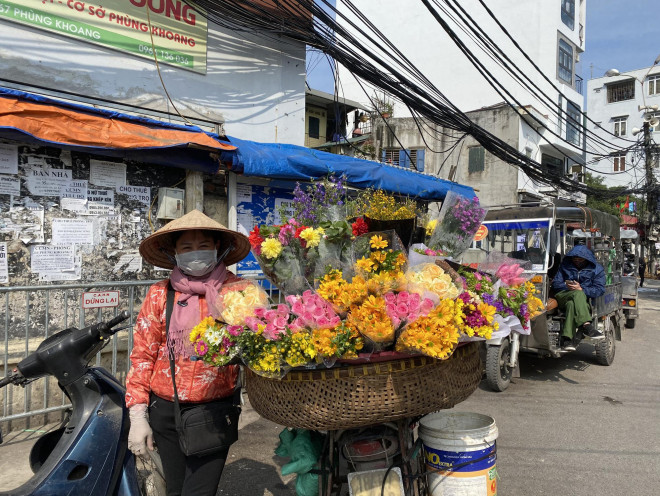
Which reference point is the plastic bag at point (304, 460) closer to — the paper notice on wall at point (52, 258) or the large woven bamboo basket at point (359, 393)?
the large woven bamboo basket at point (359, 393)

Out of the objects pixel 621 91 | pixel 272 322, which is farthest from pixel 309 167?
pixel 621 91

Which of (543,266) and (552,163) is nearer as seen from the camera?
(543,266)

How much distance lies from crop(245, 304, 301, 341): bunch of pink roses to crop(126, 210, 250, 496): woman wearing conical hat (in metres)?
0.36

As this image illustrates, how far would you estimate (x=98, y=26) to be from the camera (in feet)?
17.3

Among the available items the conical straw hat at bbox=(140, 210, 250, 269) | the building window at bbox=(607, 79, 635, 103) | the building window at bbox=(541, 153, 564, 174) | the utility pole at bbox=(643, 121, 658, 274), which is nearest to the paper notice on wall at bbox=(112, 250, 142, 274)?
the conical straw hat at bbox=(140, 210, 250, 269)

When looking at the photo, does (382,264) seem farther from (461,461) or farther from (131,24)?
(131,24)

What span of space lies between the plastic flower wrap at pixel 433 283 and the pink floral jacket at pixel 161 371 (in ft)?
3.40

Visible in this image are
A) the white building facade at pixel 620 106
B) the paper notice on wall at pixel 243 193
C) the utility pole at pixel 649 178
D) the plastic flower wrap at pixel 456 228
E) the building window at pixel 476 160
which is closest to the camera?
the plastic flower wrap at pixel 456 228

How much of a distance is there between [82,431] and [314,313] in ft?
4.44

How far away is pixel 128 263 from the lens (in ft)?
17.2

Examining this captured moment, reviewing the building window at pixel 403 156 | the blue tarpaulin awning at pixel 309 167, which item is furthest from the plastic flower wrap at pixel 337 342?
the building window at pixel 403 156

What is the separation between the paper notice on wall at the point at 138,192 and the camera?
5.17m

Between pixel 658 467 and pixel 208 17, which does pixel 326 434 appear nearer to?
pixel 658 467

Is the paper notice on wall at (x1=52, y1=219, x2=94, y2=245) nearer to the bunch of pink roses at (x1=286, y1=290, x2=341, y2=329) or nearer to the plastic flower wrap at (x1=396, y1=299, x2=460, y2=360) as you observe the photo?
the bunch of pink roses at (x1=286, y1=290, x2=341, y2=329)
